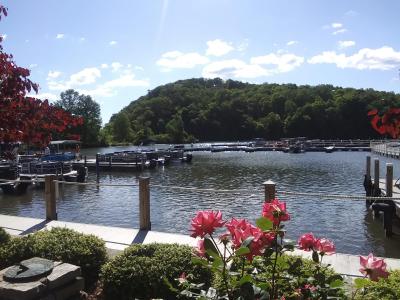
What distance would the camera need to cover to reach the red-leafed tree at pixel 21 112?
585 centimetres

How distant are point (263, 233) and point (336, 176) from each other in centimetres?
3288

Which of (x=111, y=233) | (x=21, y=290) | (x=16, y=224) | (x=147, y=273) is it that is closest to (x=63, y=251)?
(x=21, y=290)

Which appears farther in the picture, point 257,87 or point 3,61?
point 257,87

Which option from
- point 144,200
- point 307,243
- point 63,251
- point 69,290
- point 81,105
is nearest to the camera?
point 307,243

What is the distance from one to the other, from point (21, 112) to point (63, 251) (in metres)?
2.07

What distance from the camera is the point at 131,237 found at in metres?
8.72

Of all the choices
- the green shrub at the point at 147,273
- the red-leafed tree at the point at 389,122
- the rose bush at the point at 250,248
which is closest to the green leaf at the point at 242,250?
the rose bush at the point at 250,248

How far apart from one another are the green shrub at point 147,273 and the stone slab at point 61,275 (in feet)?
1.23

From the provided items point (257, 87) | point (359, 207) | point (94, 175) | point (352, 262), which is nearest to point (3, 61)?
point (352, 262)

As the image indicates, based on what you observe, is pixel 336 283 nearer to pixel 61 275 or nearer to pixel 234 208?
pixel 61 275

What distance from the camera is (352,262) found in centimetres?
676

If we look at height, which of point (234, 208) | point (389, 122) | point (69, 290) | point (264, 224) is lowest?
point (234, 208)

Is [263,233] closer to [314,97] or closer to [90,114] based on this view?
[90,114]

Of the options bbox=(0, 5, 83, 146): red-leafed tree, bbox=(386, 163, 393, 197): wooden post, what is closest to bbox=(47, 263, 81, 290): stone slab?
bbox=(0, 5, 83, 146): red-leafed tree
